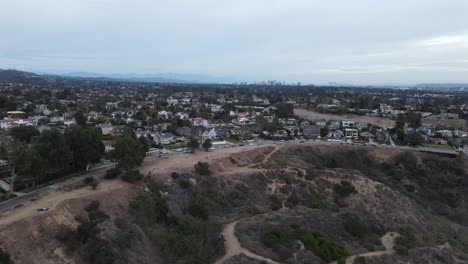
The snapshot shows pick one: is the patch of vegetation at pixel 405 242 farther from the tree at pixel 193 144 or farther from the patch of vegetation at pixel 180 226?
the tree at pixel 193 144

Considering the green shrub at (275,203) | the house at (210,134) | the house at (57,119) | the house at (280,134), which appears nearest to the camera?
the green shrub at (275,203)

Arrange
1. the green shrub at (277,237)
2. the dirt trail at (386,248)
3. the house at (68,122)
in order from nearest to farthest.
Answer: the green shrub at (277,237) → the dirt trail at (386,248) → the house at (68,122)

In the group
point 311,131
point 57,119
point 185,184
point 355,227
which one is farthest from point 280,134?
point 57,119

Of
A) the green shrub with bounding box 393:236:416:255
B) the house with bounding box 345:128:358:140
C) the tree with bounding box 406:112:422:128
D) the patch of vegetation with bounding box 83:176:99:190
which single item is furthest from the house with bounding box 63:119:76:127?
the tree with bounding box 406:112:422:128

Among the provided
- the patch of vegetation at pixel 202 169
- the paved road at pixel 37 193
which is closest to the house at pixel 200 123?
the patch of vegetation at pixel 202 169

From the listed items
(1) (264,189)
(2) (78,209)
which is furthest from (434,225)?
(2) (78,209)

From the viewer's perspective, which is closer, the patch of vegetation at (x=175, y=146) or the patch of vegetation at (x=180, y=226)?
the patch of vegetation at (x=180, y=226)

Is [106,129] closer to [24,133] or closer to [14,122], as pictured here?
[24,133]
